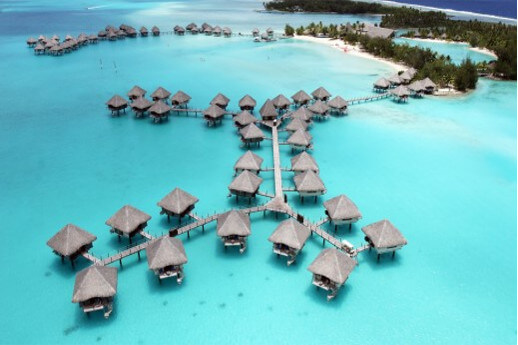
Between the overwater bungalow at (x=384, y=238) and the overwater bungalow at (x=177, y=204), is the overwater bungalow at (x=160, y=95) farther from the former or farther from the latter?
the overwater bungalow at (x=384, y=238)

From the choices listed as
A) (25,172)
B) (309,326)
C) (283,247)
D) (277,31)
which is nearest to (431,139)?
(283,247)

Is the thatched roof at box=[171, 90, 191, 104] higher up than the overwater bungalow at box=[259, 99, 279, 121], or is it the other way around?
the thatched roof at box=[171, 90, 191, 104]

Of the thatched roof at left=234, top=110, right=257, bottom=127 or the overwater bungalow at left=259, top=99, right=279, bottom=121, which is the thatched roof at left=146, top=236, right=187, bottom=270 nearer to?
the thatched roof at left=234, top=110, right=257, bottom=127

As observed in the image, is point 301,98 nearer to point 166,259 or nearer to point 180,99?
point 180,99

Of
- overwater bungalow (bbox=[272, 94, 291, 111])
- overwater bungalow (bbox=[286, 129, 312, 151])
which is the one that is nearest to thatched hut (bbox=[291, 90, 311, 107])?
overwater bungalow (bbox=[272, 94, 291, 111])

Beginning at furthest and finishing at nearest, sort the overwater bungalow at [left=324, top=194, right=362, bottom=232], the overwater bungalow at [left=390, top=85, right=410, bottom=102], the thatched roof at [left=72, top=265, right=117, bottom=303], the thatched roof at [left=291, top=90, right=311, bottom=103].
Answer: the overwater bungalow at [left=390, top=85, right=410, bottom=102]
the thatched roof at [left=291, top=90, right=311, bottom=103]
the overwater bungalow at [left=324, top=194, right=362, bottom=232]
the thatched roof at [left=72, top=265, right=117, bottom=303]

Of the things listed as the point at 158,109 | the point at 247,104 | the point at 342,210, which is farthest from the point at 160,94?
the point at 342,210
